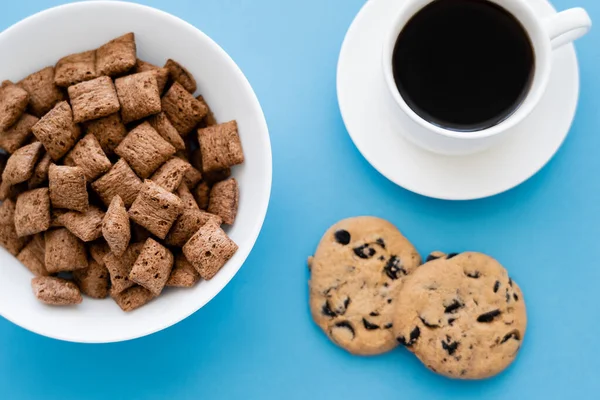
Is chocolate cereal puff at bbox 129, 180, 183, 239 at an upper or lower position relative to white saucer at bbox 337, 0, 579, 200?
lower

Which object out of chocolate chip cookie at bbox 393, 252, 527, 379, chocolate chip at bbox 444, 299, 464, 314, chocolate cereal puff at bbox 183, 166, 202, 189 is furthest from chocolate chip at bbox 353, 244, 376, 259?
chocolate cereal puff at bbox 183, 166, 202, 189

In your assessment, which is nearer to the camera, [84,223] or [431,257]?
[84,223]

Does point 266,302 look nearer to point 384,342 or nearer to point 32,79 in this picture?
point 384,342

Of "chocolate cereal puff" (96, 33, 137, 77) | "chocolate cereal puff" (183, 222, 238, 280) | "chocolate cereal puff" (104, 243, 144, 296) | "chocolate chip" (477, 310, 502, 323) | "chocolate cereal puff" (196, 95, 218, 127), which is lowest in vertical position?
"chocolate cereal puff" (104, 243, 144, 296)

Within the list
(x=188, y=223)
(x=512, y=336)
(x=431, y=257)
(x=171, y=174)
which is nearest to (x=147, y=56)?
(x=171, y=174)

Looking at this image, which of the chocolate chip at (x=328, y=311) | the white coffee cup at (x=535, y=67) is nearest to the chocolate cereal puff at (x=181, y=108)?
the white coffee cup at (x=535, y=67)

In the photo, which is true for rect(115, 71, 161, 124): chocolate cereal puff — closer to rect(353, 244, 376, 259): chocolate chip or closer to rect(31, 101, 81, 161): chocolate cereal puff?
rect(31, 101, 81, 161): chocolate cereal puff

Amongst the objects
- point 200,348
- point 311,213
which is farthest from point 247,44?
point 200,348

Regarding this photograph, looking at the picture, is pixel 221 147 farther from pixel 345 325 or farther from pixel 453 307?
pixel 453 307
